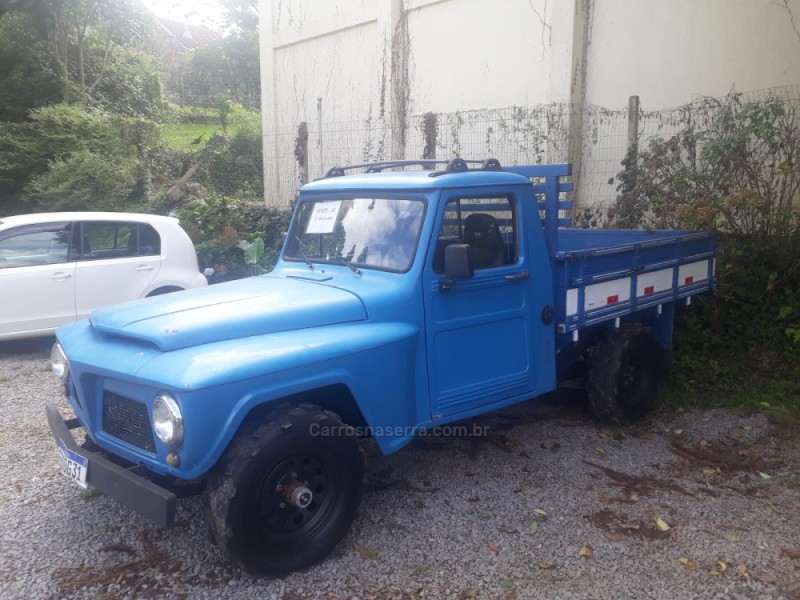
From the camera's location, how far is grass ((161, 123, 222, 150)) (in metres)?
20.1

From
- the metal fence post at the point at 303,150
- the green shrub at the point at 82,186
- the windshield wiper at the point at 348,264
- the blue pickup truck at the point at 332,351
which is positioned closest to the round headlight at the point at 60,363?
the blue pickup truck at the point at 332,351

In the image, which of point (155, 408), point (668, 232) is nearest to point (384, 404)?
point (155, 408)

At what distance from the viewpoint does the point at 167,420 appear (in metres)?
3.27

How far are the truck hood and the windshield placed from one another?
31 cm

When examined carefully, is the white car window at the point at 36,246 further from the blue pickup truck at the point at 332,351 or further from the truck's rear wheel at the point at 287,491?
the truck's rear wheel at the point at 287,491

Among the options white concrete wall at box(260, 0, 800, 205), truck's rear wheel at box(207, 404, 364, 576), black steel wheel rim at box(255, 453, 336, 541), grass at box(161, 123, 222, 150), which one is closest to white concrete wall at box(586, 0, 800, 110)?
white concrete wall at box(260, 0, 800, 205)

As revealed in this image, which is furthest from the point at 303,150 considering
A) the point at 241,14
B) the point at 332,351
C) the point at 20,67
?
the point at 241,14

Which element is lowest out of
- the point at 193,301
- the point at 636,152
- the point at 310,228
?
the point at 193,301

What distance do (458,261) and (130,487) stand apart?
2.03m

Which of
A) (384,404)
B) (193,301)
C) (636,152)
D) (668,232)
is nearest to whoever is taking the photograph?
(384,404)

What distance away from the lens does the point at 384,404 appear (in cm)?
391

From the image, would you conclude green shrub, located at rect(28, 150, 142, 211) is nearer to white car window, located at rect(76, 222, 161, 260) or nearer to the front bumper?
white car window, located at rect(76, 222, 161, 260)

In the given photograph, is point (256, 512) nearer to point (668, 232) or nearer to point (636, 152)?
point (668, 232)

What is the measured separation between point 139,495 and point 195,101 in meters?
28.7
